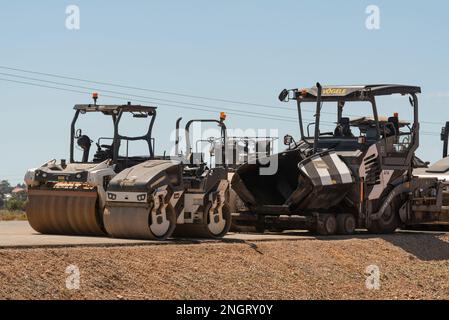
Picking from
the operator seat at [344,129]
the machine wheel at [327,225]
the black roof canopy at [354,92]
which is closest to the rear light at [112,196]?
the machine wheel at [327,225]

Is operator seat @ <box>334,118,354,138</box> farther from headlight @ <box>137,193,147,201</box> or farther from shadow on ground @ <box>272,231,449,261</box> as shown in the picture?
headlight @ <box>137,193,147,201</box>

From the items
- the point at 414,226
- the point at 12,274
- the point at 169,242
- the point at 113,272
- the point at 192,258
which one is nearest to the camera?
the point at 12,274

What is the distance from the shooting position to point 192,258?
2050cm

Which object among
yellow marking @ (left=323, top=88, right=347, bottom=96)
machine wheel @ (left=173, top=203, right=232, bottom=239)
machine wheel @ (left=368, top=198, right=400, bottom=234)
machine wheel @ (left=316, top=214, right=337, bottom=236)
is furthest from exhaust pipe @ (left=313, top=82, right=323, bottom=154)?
machine wheel @ (left=173, top=203, right=232, bottom=239)

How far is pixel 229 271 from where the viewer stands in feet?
66.2

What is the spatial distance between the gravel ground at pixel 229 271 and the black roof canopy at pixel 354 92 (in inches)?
172

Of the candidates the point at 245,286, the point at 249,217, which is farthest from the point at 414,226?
the point at 245,286

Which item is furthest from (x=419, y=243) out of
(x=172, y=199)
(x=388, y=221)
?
(x=172, y=199)

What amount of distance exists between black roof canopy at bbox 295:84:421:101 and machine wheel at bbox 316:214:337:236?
3.07 metres

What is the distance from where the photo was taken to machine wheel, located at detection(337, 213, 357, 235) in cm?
2777

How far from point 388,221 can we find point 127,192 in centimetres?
906
